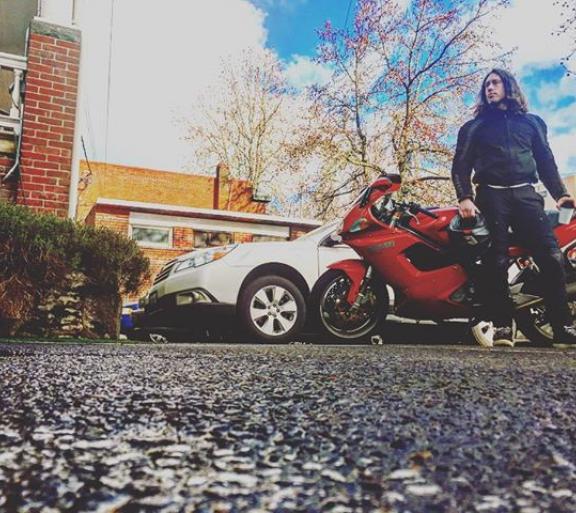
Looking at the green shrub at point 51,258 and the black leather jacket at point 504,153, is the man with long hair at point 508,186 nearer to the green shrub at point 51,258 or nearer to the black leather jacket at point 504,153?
the black leather jacket at point 504,153

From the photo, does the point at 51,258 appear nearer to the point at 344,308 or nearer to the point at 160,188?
the point at 344,308

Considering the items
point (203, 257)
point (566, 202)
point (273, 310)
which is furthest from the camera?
point (203, 257)

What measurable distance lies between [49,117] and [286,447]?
5865 millimetres

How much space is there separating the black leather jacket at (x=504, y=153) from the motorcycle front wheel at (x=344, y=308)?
3.47 feet

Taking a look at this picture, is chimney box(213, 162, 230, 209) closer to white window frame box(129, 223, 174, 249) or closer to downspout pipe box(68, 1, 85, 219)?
white window frame box(129, 223, 174, 249)

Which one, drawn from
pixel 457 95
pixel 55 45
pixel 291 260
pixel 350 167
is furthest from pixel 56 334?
pixel 457 95

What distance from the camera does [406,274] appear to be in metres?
3.85

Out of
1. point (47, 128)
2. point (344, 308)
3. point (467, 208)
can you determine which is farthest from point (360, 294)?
point (47, 128)

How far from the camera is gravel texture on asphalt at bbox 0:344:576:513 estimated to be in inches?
15.8

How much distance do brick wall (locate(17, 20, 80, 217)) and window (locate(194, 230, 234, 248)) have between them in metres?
11.1

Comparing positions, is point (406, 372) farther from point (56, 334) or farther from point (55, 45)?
point (55, 45)

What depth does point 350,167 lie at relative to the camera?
1662 cm

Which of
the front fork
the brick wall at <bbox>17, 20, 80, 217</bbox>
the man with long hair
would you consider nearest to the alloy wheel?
the front fork

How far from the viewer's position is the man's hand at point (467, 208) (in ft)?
11.5
